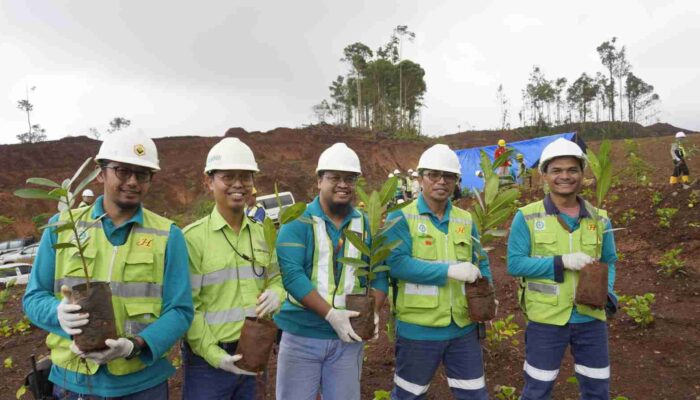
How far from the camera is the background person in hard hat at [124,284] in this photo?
5.71 feet

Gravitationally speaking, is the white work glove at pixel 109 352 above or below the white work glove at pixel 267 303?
below

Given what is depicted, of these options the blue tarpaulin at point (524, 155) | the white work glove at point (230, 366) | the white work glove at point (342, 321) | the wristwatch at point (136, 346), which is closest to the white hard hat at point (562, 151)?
the white work glove at point (342, 321)

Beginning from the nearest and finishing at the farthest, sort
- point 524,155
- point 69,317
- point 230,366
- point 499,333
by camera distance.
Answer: point 69,317
point 230,366
point 499,333
point 524,155

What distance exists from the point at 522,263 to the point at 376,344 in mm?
2335

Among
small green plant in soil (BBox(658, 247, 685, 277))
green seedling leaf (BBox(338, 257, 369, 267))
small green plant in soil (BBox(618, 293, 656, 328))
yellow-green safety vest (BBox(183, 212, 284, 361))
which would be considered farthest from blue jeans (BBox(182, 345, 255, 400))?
small green plant in soil (BBox(658, 247, 685, 277))

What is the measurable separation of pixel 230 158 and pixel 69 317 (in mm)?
979

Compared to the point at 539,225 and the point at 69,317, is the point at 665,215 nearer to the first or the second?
the point at 539,225

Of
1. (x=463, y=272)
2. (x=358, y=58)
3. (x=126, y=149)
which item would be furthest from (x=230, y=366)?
(x=358, y=58)

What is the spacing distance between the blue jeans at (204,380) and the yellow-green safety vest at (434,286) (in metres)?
1.04

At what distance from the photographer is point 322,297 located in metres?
2.22

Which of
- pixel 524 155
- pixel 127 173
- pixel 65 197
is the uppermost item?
pixel 524 155

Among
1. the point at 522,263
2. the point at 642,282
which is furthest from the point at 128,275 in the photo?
the point at 642,282

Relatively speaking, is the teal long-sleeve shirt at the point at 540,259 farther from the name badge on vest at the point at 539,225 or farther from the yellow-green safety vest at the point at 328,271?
the yellow-green safety vest at the point at 328,271

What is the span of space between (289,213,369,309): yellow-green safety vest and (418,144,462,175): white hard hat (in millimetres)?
650
